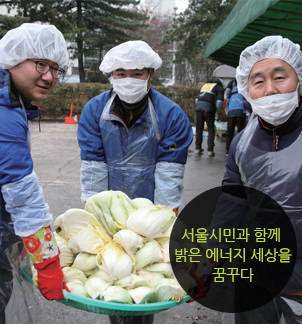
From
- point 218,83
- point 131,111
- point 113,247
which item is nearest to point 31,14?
point 218,83

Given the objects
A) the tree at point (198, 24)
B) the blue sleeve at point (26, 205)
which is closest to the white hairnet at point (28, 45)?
the blue sleeve at point (26, 205)

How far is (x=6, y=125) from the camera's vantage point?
1302 mm

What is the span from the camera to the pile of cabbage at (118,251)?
1.41 meters

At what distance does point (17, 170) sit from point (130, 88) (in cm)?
119

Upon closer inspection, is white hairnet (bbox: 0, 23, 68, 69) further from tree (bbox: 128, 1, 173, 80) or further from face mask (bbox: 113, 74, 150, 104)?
tree (bbox: 128, 1, 173, 80)

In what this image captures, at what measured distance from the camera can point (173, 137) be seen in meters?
2.26

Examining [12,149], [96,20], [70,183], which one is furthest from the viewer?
[96,20]

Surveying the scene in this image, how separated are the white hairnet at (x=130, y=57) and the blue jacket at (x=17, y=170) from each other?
2.94 ft

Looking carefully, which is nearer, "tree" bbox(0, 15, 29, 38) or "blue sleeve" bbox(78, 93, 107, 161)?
"blue sleeve" bbox(78, 93, 107, 161)

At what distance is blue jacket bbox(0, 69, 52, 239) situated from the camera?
129 centimetres

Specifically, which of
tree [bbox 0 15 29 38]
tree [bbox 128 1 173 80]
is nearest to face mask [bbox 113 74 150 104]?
tree [bbox 0 15 29 38]

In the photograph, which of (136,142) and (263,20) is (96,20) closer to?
(263,20)

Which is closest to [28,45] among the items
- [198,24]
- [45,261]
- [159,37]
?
[45,261]

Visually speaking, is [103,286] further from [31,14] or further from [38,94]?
[31,14]
